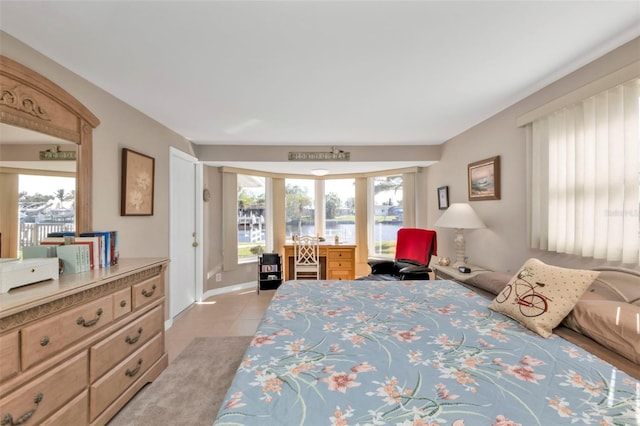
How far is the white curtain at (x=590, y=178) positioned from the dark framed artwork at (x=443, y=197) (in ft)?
4.91

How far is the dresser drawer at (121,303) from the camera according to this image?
1691 millimetres

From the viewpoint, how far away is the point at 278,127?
3127 mm

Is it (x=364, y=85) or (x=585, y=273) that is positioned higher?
(x=364, y=85)

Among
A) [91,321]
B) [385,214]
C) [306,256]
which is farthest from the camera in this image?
[385,214]

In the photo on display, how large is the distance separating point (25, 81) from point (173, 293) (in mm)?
2562

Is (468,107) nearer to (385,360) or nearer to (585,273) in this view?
(585,273)

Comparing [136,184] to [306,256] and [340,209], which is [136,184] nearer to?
[306,256]

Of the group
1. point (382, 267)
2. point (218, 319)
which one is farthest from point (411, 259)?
point (218, 319)

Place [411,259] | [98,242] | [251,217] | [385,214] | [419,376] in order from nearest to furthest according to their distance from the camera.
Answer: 1. [419,376]
2. [98,242]
3. [411,259]
4. [251,217]
5. [385,214]

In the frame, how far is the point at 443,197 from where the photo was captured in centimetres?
388

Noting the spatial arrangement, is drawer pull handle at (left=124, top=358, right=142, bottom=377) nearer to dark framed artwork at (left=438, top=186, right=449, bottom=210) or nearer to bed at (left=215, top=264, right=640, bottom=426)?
bed at (left=215, top=264, right=640, bottom=426)

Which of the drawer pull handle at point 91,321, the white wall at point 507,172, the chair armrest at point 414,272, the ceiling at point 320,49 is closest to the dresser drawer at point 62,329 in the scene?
the drawer pull handle at point 91,321

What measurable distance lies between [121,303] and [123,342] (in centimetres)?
27

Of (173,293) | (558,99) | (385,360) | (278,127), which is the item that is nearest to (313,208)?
(278,127)
